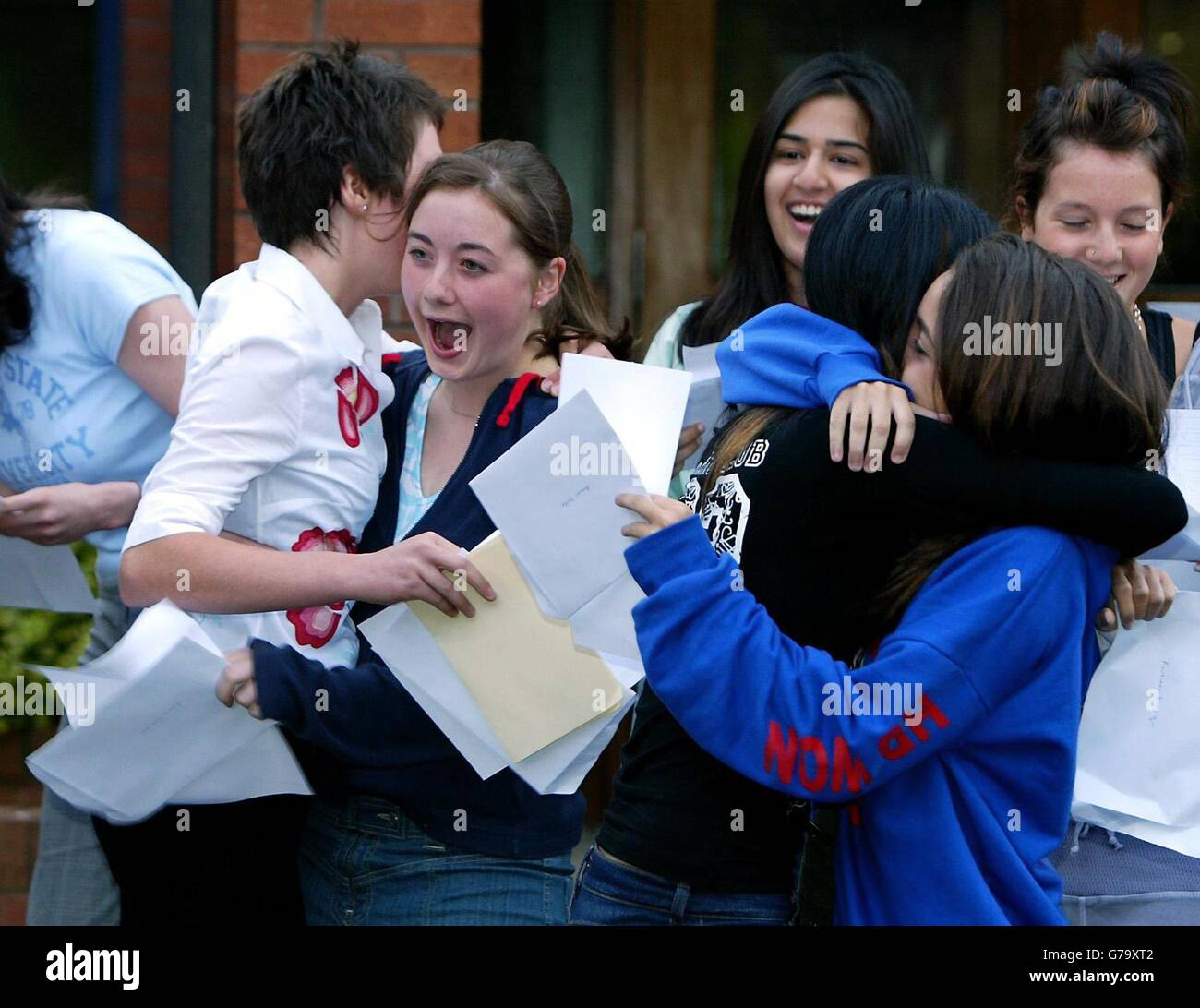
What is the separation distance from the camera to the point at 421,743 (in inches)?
80.0

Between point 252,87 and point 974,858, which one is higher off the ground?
point 252,87

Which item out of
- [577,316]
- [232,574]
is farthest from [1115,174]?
[232,574]

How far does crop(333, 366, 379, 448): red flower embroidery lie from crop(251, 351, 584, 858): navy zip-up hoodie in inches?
5.7

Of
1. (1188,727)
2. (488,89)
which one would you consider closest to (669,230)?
(488,89)

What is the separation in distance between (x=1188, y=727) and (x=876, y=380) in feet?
2.22

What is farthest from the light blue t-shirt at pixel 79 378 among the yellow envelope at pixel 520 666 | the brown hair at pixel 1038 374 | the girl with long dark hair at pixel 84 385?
the brown hair at pixel 1038 374

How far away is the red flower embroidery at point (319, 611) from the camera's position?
6.72ft

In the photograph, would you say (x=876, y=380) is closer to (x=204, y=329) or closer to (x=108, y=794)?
(x=204, y=329)

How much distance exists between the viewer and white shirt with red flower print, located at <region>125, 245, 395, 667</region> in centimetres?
194

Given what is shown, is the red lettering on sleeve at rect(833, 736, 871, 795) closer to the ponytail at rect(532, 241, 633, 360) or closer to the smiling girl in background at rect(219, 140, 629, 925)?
the smiling girl in background at rect(219, 140, 629, 925)

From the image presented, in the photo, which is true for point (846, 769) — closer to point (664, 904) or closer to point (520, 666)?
point (664, 904)

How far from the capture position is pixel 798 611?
1813mm

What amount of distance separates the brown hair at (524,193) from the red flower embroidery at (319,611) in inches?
15.9

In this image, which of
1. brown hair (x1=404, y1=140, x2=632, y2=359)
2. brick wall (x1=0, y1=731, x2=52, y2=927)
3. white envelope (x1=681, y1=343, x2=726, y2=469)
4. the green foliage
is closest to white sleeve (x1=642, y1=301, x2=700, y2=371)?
white envelope (x1=681, y1=343, x2=726, y2=469)
